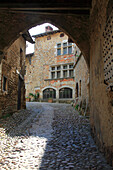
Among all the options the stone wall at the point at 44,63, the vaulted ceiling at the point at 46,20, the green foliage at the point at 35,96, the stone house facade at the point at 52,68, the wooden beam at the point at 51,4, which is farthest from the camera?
the green foliage at the point at 35,96

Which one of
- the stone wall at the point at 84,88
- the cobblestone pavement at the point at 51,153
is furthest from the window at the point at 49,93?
the cobblestone pavement at the point at 51,153

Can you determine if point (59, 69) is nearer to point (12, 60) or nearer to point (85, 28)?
point (12, 60)

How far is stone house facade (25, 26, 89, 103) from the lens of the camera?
17.1 meters

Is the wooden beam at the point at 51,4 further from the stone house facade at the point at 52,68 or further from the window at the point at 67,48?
the window at the point at 67,48

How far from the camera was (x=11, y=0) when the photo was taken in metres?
3.34

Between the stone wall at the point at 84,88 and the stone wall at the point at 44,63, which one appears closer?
the stone wall at the point at 84,88

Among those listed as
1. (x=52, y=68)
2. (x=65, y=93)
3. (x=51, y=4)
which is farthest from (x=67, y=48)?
(x=51, y=4)

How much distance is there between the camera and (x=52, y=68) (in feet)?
63.3

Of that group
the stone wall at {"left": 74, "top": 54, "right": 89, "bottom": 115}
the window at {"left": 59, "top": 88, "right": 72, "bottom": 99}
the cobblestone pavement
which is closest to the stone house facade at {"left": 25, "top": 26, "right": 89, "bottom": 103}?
the window at {"left": 59, "top": 88, "right": 72, "bottom": 99}

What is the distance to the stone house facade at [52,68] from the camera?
17123mm

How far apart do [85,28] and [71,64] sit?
13757mm

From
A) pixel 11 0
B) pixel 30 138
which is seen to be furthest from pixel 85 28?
pixel 30 138

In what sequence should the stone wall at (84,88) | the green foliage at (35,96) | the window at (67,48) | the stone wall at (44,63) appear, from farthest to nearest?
the green foliage at (35,96), the stone wall at (44,63), the window at (67,48), the stone wall at (84,88)

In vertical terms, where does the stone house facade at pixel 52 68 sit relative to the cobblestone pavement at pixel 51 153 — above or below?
above
